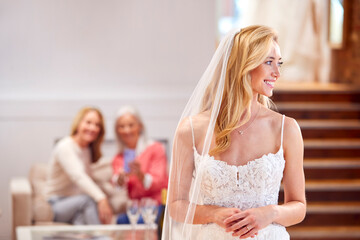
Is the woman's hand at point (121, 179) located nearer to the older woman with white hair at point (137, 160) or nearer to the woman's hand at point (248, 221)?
the older woman with white hair at point (137, 160)

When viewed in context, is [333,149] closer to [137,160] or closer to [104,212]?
[137,160]

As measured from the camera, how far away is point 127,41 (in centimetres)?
621

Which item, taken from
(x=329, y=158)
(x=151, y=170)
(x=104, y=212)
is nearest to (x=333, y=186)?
(x=329, y=158)

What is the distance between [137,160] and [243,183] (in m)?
3.07

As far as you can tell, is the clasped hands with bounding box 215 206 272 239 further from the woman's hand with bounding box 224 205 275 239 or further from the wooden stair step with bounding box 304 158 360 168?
the wooden stair step with bounding box 304 158 360 168

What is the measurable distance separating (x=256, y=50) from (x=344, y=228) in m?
4.10

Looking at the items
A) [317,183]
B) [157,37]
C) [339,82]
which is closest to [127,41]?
[157,37]

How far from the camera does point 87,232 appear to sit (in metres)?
4.67

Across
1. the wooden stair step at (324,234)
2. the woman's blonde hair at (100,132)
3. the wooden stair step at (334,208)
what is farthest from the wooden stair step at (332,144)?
the woman's blonde hair at (100,132)

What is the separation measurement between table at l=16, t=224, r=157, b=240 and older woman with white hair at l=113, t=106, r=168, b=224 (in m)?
0.59

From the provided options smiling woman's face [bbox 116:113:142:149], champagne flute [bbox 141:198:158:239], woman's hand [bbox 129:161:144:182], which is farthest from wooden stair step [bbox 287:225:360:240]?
champagne flute [bbox 141:198:158:239]

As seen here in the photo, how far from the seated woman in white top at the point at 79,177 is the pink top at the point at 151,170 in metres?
0.23

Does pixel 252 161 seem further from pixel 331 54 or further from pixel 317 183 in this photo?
pixel 331 54

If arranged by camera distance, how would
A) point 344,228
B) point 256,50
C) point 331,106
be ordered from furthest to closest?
point 331,106 < point 344,228 < point 256,50
